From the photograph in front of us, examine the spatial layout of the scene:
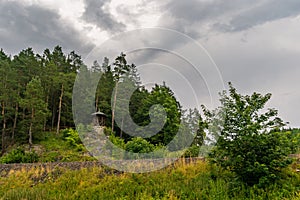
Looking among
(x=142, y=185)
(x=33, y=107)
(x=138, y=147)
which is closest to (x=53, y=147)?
(x=33, y=107)

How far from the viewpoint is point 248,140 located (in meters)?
7.82

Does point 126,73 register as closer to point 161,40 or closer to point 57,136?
point 57,136

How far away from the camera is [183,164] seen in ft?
34.3

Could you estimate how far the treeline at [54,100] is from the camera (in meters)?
25.6

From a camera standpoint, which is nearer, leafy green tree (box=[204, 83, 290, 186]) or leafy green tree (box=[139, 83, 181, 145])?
leafy green tree (box=[204, 83, 290, 186])

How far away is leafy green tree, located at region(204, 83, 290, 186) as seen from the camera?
7.71m

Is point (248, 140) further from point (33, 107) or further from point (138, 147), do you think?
point (33, 107)

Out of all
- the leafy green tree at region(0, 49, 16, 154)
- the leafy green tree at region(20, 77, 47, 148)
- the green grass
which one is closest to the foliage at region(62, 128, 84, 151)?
the leafy green tree at region(20, 77, 47, 148)

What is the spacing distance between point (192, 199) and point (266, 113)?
10.7ft

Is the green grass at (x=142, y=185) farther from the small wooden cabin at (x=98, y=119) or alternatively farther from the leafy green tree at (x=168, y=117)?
the small wooden cabin at (x=98, y=119)

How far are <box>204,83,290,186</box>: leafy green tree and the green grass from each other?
1.44 feet

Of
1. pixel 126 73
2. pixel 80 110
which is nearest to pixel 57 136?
pixel 80 110

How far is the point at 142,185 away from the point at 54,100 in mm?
32283

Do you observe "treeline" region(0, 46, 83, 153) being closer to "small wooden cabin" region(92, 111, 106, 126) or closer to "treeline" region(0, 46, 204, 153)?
"treeline" region(0, 46, 204, 153)
